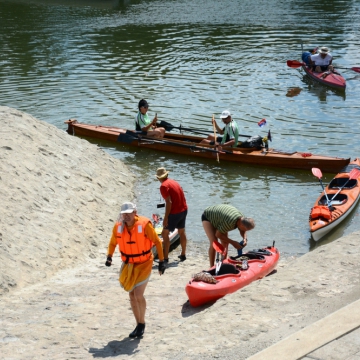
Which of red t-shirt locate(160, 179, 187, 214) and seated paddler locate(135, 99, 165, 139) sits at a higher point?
red t-shirt locate(160, 179, 187, 214)

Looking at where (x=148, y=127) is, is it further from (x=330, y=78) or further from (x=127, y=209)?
(x=127, y=209)

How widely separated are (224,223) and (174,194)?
1.23m

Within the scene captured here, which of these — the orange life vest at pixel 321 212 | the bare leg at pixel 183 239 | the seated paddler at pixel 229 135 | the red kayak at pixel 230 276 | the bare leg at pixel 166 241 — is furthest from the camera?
the seated paddler at pixel 229 135

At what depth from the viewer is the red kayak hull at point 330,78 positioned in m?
23.2

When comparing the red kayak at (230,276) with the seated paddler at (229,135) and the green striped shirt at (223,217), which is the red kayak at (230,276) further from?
the seated paddler at (229,135)

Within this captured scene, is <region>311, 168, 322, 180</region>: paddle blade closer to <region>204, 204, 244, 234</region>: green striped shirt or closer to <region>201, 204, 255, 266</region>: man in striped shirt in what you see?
<region>201, 204, 255, 266</region>: man in striped shirt

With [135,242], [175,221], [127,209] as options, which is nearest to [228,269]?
[175,221]

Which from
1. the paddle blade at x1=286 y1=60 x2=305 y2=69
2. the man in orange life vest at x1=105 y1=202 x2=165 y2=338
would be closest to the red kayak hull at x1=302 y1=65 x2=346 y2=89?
the paddle blade at x1=286 y1=60 x2=305 y2=69

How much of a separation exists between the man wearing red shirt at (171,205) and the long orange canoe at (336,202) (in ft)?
9.16

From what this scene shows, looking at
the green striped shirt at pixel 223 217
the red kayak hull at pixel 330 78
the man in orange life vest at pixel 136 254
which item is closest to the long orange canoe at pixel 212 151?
the green striped shirt at pixel 223 217

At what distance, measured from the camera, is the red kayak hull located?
23.2 metres

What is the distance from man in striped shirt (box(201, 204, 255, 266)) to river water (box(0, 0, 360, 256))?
92.0 inches

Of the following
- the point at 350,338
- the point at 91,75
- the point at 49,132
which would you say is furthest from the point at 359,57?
the point at 350,338

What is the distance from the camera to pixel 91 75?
26188 mm
